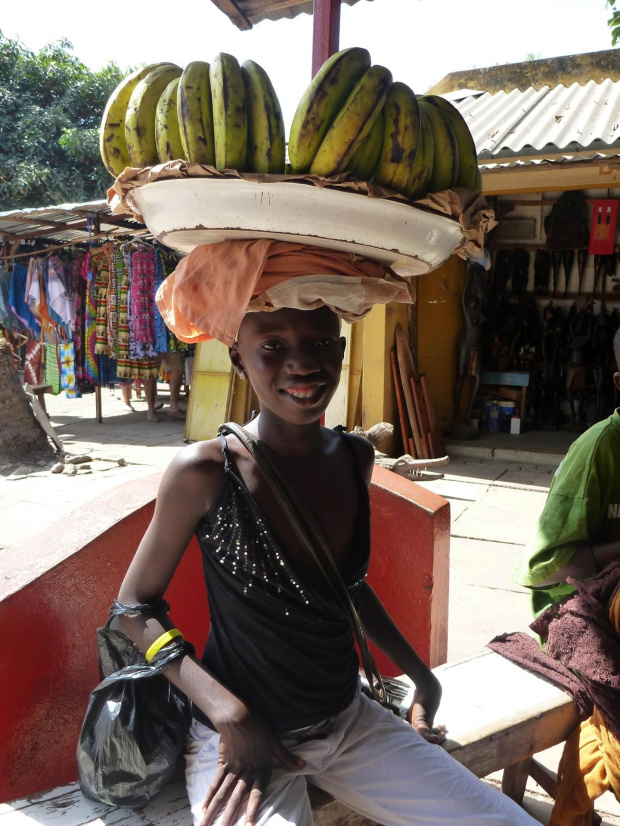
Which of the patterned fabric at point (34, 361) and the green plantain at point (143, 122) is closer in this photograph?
the green plantain at point (143, 122)

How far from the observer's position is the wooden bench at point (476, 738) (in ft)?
4.96

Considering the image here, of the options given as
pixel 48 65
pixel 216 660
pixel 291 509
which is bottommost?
pixel 216 660

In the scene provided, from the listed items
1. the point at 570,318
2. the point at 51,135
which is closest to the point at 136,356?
the point at 570,318

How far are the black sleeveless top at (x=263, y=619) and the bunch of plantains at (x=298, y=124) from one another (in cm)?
63

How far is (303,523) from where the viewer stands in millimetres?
1479

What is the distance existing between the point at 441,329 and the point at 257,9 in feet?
19.8

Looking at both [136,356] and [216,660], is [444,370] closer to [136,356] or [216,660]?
[136,356]

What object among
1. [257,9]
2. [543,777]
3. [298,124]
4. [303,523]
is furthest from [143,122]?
[543,777]

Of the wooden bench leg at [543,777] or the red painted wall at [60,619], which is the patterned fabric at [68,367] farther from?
the wooden bench leg at [543,777]

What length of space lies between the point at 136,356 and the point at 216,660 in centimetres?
759

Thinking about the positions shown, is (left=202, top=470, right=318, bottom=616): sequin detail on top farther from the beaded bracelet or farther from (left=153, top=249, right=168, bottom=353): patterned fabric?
(left=153, top=249, right=168, bottom=353): patterned fabric

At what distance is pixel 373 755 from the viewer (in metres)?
1.50

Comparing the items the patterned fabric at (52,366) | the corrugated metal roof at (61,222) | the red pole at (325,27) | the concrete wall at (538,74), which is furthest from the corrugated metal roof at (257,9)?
the patterned fabric at (52,366)

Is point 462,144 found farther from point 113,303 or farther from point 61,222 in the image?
point 61,222
